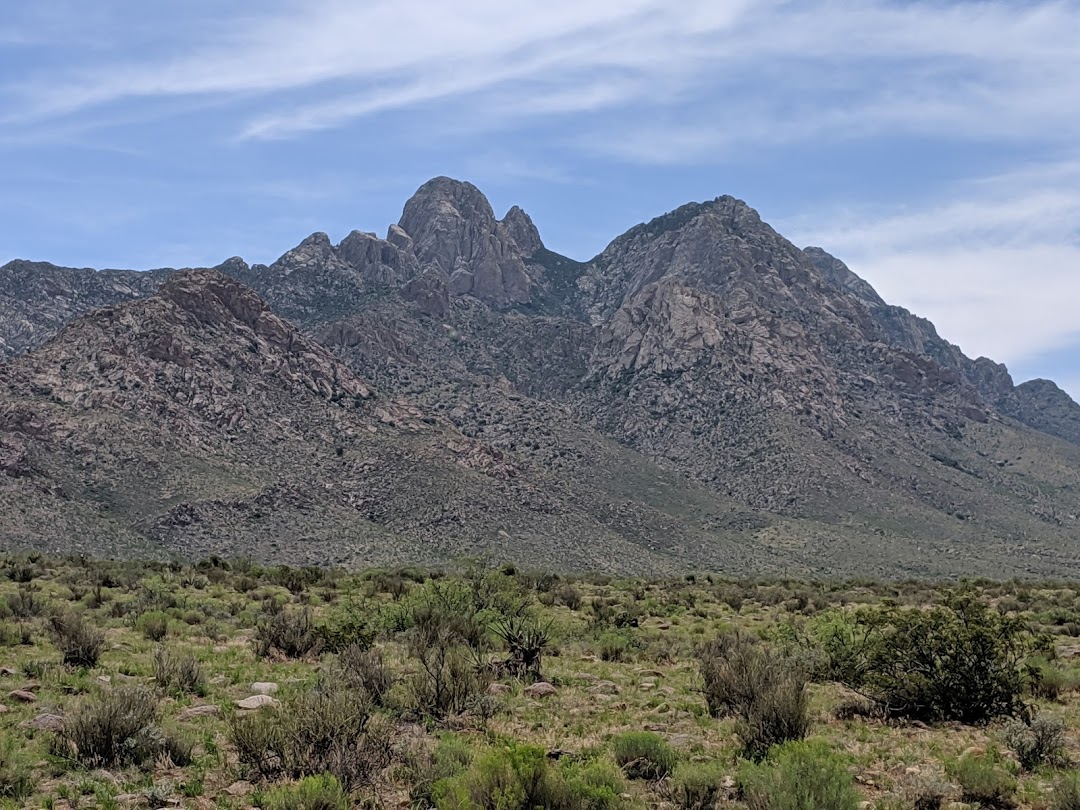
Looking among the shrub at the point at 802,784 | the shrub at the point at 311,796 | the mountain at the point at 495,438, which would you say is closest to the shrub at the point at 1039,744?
the shrub at the point at 802,784

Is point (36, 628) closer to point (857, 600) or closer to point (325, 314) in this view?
point (857, 600)

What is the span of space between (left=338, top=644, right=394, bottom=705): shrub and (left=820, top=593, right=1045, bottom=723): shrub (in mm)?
9254

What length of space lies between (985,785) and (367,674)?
402 inches

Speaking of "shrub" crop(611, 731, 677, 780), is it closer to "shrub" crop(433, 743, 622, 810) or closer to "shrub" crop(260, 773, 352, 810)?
"shrub" crop(433, 743, 622, 810)

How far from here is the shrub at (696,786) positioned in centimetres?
981

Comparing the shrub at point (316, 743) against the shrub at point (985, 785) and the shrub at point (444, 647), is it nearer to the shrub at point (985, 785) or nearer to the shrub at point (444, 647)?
the shrub at point (444, 647)

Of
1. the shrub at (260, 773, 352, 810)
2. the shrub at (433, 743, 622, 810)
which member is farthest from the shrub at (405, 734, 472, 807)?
the shrub at (260, 773, 352, 810)

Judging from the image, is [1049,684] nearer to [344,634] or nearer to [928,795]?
[928,795]

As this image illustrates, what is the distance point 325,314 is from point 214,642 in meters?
155

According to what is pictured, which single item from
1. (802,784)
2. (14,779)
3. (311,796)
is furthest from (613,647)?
(14,779)

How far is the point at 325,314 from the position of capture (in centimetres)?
16900

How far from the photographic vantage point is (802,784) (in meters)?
8.65

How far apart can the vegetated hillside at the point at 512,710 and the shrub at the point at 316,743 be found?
0.03 metres

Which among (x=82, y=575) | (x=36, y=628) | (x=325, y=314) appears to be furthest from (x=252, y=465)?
(x=325, y=314)
